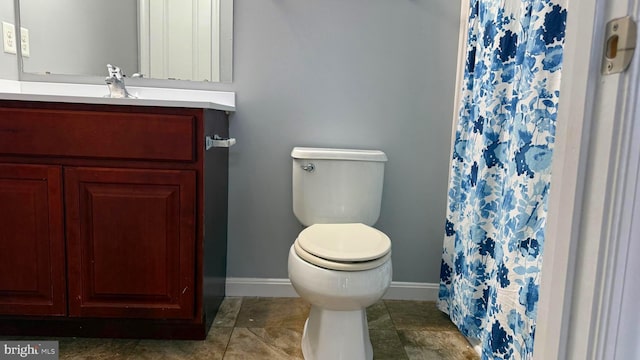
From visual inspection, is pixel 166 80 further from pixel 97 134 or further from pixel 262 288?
pixel 262 288

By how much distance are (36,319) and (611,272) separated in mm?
Answer: 1753

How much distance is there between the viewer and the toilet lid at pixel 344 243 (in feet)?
4.08

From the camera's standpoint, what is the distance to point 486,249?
1.42 metres

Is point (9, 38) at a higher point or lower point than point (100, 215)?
higher

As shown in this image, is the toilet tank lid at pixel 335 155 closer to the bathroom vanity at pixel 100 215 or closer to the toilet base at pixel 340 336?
the bathroom vanity at pixel 100 215

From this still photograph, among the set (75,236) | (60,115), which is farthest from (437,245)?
(60,115)

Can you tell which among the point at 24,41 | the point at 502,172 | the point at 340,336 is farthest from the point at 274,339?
the point at 24,41

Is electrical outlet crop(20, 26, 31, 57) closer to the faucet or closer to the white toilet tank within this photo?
the faucet

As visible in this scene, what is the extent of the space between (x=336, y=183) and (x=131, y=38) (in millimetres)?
1160

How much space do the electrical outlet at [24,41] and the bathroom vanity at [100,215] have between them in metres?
0.61

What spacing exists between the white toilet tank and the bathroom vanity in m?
0.42

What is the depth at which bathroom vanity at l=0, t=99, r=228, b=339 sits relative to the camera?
4.37 feet

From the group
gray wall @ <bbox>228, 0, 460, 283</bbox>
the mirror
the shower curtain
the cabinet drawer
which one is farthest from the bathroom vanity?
the shower curtain

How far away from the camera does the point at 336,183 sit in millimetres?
1655
